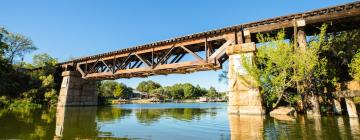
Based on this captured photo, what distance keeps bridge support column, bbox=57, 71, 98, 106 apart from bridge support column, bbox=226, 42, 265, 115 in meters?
24.2

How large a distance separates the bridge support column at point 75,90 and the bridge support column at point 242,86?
2422 cm

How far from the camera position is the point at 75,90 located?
32656 millimetres

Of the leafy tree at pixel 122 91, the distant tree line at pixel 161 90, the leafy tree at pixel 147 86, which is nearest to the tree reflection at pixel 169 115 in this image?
the distant tree line at pixel 161 90

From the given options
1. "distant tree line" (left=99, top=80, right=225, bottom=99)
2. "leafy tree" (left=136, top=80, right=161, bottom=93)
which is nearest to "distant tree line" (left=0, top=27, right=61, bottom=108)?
"distant tree line" (left=99, top=80, right=225, bottom=99)

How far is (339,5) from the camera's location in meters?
14.4

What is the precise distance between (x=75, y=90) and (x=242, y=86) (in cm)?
2564

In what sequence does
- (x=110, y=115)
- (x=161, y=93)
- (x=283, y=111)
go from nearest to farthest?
1. (x=283, y=111)
2. (x=110, y=115)
3. (x=161, y=93)

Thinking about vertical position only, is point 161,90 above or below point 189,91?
above

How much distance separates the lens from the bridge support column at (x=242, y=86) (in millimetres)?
14706

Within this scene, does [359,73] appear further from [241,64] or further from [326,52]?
[241,64]

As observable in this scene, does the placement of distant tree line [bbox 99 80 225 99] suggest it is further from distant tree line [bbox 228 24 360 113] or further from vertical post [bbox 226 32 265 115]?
distant tree line [bbox 228 24 360 113]

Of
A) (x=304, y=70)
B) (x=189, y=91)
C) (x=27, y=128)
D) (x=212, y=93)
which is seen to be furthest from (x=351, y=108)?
(x=212, y=93)

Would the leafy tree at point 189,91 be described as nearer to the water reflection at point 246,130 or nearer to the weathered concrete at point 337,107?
the weathered concrete at point 337,107

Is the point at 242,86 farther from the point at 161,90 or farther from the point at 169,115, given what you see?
the point at 161,90
